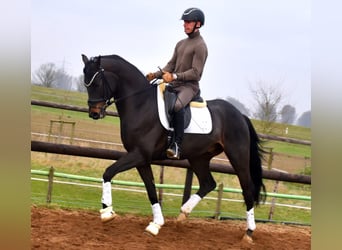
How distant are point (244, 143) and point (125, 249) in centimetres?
213

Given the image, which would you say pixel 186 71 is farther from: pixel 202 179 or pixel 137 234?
pixel 137 234

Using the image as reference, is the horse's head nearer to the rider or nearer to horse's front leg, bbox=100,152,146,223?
horse's front leg, bbox=100,152,146,223

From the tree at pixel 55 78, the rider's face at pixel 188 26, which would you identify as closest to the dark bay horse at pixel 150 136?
the rider's face at pixel 188 26

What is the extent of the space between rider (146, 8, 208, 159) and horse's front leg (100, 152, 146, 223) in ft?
1.64

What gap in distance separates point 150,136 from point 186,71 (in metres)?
0.92

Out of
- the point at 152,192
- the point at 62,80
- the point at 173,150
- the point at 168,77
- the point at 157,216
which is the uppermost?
the point at 62,80

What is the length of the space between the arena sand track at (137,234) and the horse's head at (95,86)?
4.26 feet

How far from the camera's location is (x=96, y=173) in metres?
8.32

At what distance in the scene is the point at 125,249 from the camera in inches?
161

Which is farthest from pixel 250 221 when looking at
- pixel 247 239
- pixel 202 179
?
pixel 202 179

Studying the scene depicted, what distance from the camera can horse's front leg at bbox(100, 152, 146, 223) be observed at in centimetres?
432

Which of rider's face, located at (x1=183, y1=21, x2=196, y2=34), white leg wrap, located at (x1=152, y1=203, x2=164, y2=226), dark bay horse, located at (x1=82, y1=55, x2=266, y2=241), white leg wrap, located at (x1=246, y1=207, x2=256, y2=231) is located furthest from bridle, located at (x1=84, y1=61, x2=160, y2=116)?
white leg wrap, located at (x1=246, y1=207, x2=256, y2=231)
